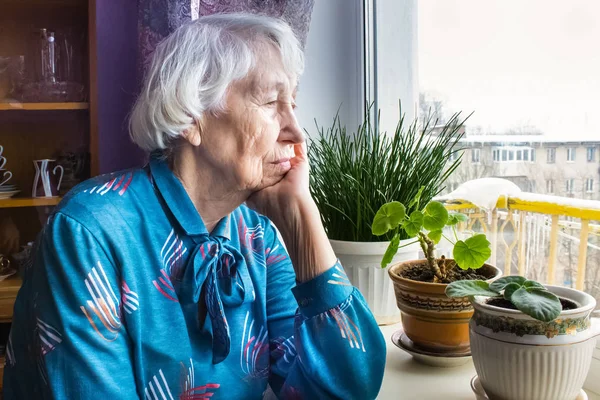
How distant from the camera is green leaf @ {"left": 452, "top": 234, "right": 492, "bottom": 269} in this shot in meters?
1.04

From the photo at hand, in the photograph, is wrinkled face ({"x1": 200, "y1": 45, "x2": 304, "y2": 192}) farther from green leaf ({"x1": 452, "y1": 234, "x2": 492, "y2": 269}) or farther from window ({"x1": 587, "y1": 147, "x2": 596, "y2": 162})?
window ({"x1": 587, "y1": 147, "x2": 596, "y2": 162})

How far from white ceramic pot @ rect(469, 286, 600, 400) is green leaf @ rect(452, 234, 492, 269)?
0.60 ft

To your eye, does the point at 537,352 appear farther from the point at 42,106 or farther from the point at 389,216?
the point at 42,106

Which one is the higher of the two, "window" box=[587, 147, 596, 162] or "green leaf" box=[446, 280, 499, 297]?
"window" box=[587, 147, 596, 162]

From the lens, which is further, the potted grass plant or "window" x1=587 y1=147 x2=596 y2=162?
"window" x1=587 y1=147 x2=596 y2=162

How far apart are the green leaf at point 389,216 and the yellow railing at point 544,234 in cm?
89

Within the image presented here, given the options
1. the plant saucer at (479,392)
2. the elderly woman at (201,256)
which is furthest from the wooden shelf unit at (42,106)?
the plant saucer at (479,392)

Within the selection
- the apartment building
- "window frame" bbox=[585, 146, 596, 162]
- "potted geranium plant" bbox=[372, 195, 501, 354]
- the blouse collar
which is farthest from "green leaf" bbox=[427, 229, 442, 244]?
"window frame" bbox=[585, 146, 596, 162]

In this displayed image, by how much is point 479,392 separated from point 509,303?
0.16 meters

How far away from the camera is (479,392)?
0.94m

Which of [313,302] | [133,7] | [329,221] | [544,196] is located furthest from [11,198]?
[544,196]

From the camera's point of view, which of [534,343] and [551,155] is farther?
[551,155]

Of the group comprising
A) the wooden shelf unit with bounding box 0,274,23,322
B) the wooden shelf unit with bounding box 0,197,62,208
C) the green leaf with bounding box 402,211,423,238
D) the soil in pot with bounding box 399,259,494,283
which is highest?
the green leaf with bounding box 402,211,423,238

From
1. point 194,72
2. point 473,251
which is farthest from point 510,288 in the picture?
point 194,72
